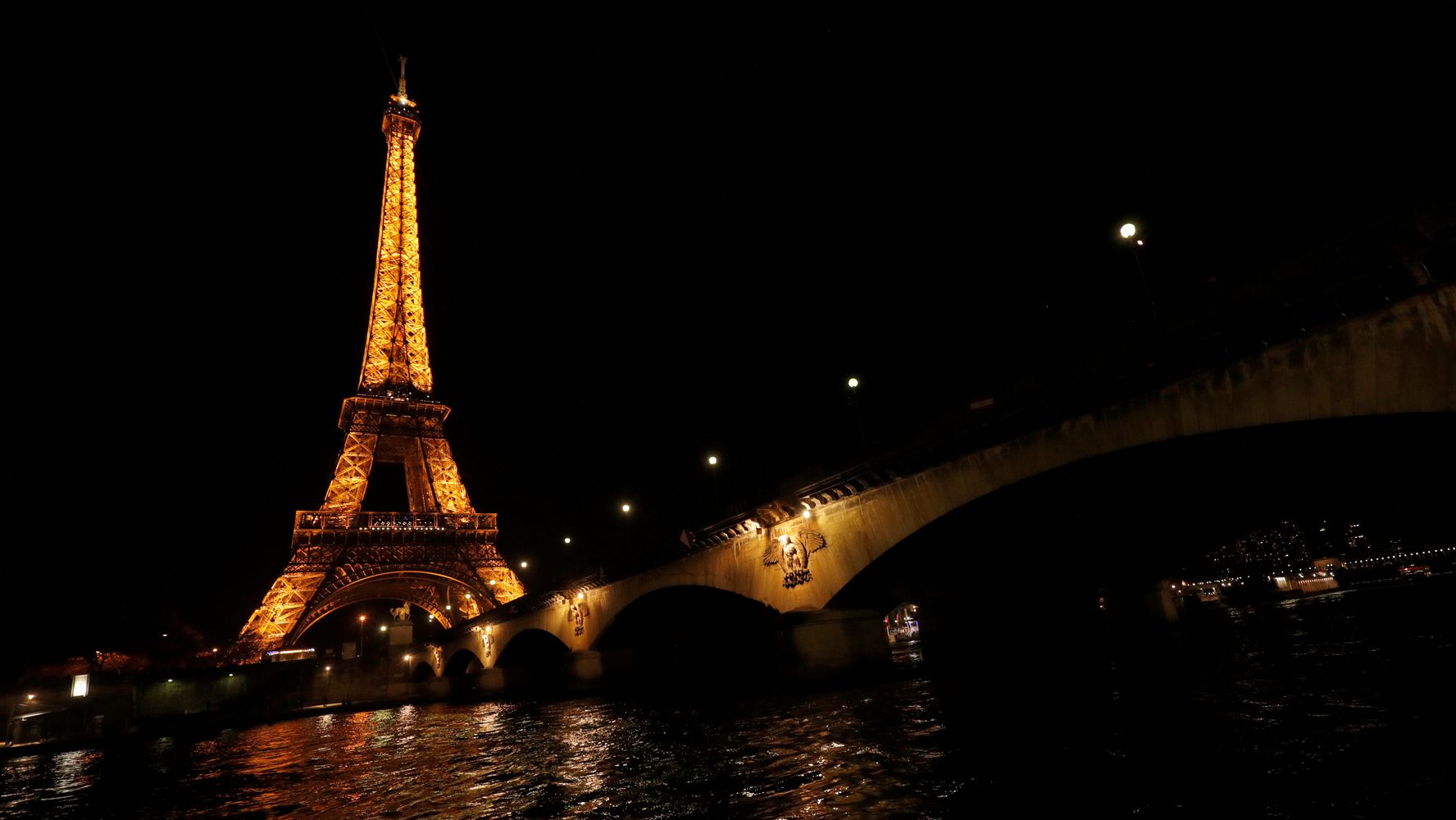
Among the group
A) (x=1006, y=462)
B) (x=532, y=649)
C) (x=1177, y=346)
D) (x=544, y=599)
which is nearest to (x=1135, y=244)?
(x=1177, y=346)

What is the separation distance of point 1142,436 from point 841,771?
9.58m

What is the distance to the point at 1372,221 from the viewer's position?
10469 millimetres

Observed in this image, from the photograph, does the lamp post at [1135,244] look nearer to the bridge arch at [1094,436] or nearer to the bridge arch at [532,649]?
the bridge arch at [1094,436]

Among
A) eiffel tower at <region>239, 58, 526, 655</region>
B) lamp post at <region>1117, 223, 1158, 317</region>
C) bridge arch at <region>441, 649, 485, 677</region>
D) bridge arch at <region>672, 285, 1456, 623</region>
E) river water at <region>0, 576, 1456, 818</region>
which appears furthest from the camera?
bridge arch at <region>441, 649, 485, 677</region>

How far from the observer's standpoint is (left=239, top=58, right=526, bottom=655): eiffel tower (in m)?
56.4

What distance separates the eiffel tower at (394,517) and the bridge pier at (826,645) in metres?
46.2

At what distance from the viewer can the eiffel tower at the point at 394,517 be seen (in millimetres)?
56406

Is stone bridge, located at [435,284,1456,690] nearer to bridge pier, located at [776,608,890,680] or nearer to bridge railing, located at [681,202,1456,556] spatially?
bridge pier, located at [776,608,890,680]

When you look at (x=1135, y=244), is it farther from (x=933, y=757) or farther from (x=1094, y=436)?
(x=933, y=757)

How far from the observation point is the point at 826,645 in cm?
2123

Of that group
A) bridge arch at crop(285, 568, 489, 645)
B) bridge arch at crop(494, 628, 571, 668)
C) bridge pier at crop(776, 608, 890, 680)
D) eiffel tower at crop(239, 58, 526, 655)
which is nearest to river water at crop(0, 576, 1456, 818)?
bridge pier at crop(776, 608, 890, 680)

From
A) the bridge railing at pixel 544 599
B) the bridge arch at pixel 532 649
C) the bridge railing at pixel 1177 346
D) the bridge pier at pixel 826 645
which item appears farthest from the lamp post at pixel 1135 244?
the bridge arch at pixel 532 649

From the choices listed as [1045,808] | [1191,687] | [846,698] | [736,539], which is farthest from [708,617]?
[1045,808]

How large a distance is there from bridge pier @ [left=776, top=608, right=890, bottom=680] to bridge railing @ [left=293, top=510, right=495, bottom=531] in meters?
49.2
